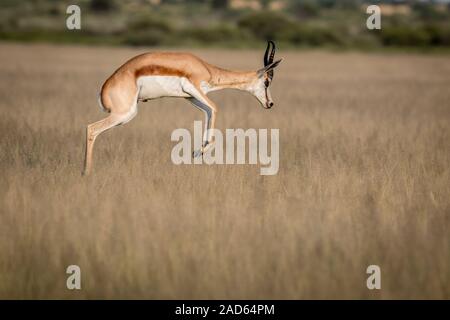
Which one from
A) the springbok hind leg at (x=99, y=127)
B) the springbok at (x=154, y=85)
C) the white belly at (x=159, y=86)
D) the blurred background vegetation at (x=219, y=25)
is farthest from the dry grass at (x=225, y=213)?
the blurred background vegetation at (x=219, y=25)

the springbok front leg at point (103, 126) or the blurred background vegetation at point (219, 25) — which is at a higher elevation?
the blurred background vegetation at point (219, 25)

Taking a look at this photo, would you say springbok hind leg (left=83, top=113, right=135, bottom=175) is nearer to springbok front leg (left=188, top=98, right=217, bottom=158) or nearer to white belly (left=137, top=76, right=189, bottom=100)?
white belly (left=137, top=76, right=189, bottom=100)

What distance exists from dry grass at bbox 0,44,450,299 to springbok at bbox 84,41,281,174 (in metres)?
0.44

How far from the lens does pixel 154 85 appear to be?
845 cm

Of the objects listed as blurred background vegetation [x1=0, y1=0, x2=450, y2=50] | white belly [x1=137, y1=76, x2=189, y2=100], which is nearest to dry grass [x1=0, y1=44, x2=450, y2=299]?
white belly [x1=137, y1=76, x2=189, y2=100]

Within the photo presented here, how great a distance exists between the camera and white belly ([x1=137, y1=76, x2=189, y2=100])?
27.5ft

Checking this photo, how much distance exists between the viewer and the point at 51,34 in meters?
48.6

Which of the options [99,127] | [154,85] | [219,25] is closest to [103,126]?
[99,127]

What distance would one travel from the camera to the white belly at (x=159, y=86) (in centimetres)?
839

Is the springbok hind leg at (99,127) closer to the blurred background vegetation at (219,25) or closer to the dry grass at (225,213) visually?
the dry grass at (225,213)

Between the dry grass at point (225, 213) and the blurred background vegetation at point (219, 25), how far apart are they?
36.7 meters

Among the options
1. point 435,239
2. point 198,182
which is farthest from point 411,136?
point 435,239

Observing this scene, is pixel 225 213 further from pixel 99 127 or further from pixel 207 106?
pixel 207 106

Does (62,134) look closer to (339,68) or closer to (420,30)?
(339,68)
